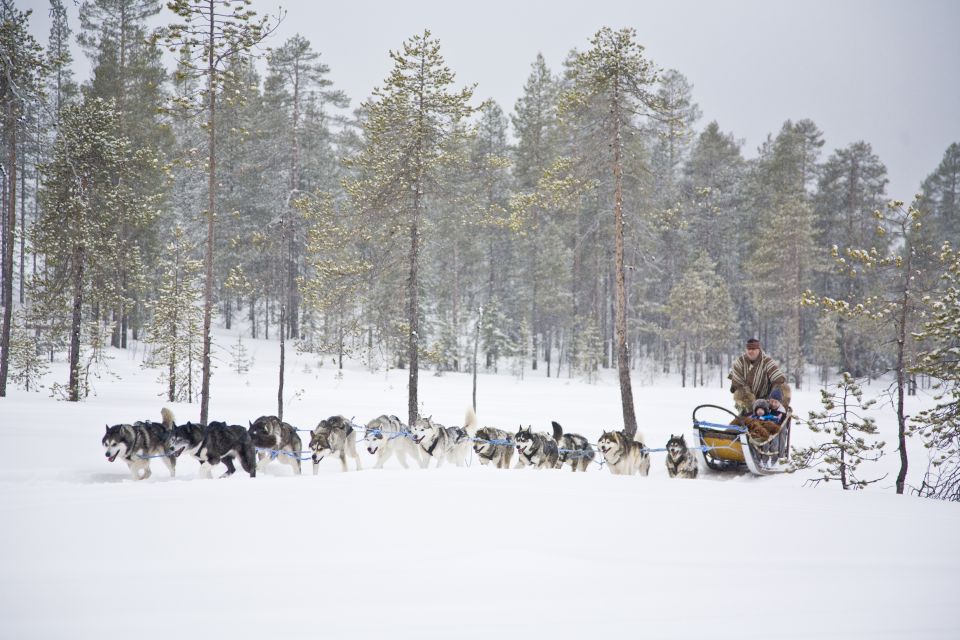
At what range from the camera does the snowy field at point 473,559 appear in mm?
2965

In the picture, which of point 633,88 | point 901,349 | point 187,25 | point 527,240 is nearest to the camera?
point 901,349

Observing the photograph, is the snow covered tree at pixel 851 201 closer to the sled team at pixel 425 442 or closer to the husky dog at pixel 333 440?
the sled team at pixel 425 442

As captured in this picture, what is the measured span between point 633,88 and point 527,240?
2180 centimetres

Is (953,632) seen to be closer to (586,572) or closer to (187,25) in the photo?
(586,572)

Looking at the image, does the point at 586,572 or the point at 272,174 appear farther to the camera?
the point at 272,174

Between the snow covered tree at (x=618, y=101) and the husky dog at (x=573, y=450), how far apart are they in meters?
4.37

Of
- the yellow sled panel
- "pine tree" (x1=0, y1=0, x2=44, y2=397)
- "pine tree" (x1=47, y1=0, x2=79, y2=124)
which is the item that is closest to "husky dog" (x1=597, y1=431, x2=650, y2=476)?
the yellow sled panel

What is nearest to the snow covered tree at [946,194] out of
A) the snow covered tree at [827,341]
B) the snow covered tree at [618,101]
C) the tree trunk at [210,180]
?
the snow covered tree at [827,341]

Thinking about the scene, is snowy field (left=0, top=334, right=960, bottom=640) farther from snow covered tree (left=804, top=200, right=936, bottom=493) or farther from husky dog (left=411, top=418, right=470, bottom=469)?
husky dog (left=411, top=418, right=470, bottom=469)

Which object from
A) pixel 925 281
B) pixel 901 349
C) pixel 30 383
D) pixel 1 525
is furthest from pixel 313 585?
pixel 30 383

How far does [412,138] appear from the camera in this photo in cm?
1507

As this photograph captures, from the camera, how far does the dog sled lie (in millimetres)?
7863

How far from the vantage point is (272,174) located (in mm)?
31625

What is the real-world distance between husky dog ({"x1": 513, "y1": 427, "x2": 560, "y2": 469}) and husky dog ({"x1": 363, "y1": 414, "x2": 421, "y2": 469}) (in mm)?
1926
